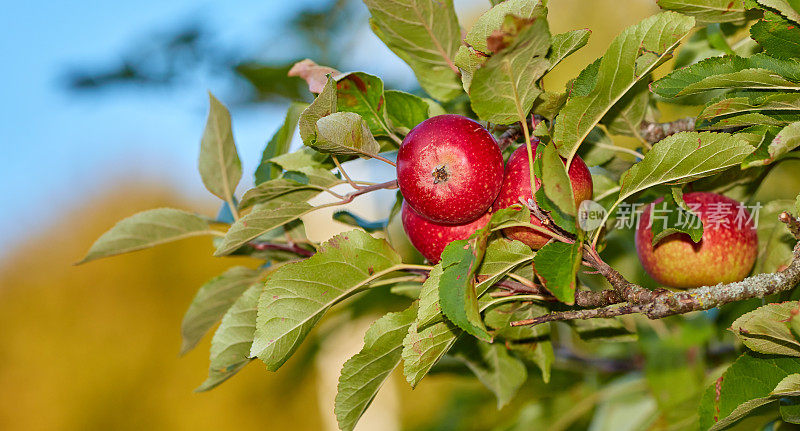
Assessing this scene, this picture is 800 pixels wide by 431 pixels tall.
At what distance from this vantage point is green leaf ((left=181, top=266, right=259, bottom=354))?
3.52ft

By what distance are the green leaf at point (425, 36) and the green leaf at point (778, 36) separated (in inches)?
15.1

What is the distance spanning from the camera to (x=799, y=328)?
0.62 meters

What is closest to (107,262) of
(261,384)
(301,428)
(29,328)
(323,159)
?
(29,328)

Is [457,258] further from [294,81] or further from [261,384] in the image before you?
[261,384]

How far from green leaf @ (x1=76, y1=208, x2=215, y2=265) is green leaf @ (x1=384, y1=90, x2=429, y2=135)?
0.44m

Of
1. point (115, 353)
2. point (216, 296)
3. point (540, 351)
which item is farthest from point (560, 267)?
point (115, 353)

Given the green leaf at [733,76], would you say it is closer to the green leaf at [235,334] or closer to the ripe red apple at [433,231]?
the ripe red apple at [433,231]

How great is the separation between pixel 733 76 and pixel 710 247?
1.02ft

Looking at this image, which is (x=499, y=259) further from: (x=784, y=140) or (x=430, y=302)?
(x=784, y=140)

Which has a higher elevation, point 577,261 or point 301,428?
point 577,261

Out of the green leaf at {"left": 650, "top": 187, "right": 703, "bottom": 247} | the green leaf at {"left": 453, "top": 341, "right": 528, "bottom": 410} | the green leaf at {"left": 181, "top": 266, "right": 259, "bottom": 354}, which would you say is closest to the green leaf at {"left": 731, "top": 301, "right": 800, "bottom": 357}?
the green leaf at {"left": 650, "top": 187, "right": 703, "bottom": 247}

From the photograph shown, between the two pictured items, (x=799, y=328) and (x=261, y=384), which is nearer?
(x=799, y=328)

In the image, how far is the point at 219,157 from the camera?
1.09 m

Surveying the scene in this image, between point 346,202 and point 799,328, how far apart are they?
1.91ft
